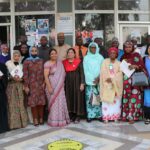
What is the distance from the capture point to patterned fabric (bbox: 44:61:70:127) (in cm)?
648

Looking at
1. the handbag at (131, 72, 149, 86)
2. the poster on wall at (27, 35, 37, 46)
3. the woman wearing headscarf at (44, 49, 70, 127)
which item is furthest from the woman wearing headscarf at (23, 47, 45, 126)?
the poster on wall at (27, 35, 37, 46)

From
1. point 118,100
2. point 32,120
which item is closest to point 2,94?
point 32,120

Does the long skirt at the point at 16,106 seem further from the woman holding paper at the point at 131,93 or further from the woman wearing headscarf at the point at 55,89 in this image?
the woman holding paper at the point at 131,93

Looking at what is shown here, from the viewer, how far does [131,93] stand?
6574 mm

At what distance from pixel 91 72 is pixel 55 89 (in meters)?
0.84

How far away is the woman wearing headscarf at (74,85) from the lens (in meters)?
6.67

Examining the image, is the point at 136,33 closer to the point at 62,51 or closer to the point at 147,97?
the point at 62,51

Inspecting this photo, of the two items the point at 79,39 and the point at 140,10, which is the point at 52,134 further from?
the point at 140,10

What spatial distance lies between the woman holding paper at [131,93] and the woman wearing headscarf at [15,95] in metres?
2.10

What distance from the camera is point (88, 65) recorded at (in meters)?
6.68

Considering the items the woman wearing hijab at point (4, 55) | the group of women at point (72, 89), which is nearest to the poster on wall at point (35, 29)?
the woman wearing hijab at point (4, 55)

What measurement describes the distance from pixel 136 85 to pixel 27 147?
8.19 feet

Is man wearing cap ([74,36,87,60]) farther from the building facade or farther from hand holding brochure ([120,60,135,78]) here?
the building facade

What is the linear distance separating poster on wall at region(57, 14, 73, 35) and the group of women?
2.12 m
